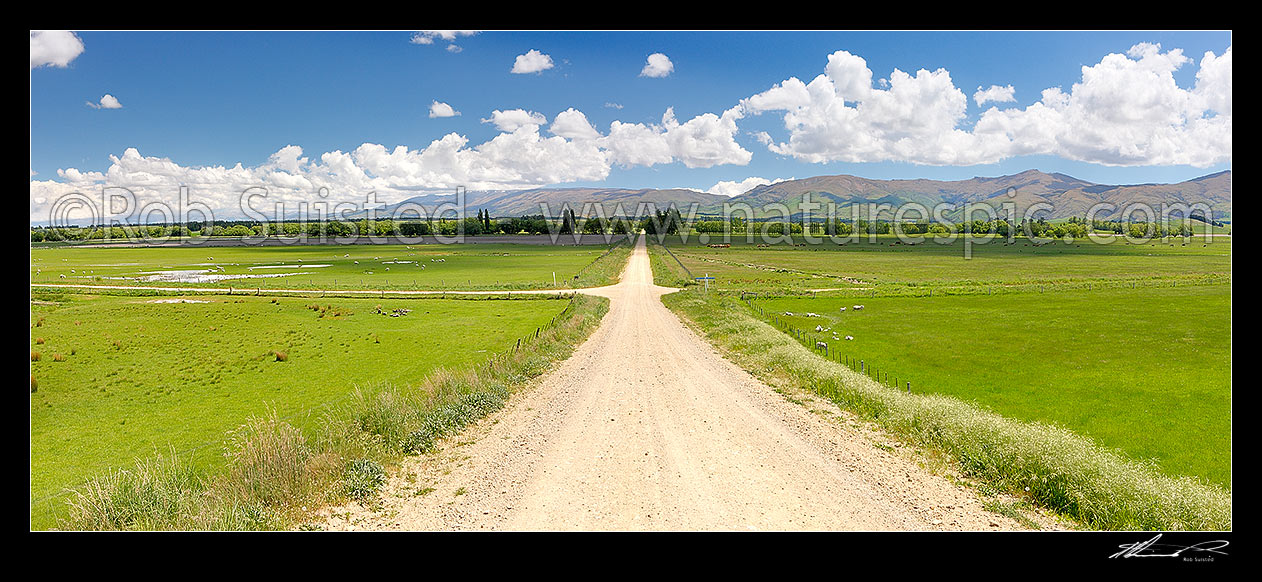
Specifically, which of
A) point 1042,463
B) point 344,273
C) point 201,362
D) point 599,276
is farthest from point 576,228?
point 1042,463

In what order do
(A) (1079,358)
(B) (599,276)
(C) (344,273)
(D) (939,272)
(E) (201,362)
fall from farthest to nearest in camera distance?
(C) (344,273)
(D) (939,272)
(B) (599,276)
(E) (201,362)
(A) (1079,358)

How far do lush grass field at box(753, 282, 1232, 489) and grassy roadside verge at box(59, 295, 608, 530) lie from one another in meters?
15.0

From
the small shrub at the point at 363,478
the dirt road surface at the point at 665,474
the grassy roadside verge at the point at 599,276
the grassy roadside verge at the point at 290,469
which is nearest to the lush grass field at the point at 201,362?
the grassy roadside verge at the point at 290,469

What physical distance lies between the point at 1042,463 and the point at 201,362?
2714cm

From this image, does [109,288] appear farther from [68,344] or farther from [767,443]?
[767,443]

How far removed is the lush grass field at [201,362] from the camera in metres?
12.5

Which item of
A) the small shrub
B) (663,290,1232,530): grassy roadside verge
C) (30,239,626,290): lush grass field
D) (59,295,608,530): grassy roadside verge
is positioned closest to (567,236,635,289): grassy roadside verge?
(30,239,626,290): lush grass field

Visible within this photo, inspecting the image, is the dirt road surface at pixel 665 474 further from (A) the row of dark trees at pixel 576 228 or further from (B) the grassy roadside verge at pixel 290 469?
(A) the row of dark trees at pixel 576 228

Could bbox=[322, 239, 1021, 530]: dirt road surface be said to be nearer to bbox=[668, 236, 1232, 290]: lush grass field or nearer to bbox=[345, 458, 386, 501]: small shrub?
bbox=[345, 458, 386, 501]: small shrub

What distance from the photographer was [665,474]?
9.77 metres

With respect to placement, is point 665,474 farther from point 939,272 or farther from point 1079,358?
point 939,272

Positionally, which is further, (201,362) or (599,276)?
(599,276)
